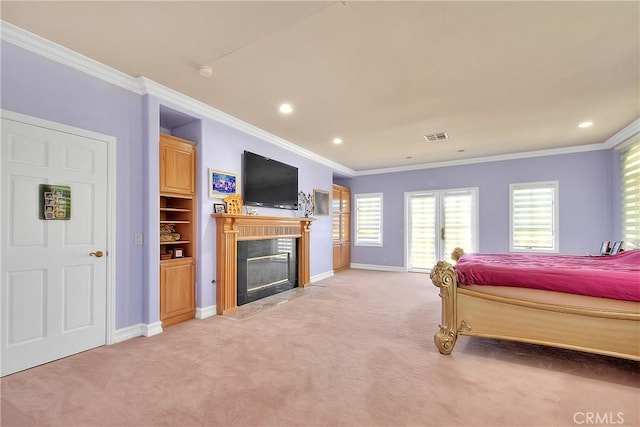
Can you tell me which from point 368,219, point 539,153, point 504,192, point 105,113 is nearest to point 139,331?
point 105,113

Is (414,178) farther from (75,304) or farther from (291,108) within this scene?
(75,304)

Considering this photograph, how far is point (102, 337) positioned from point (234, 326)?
1256mm

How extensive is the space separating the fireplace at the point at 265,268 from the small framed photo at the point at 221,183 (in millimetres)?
754

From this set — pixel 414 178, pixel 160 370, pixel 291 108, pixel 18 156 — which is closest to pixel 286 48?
pixel 291 108

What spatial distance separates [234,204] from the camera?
13.5 ft

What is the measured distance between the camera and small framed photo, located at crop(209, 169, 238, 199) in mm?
3896

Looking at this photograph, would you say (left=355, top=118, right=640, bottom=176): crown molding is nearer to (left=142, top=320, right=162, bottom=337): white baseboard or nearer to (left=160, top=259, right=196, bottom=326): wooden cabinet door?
(left=160, top=259, right=196, bottom=326): wooden cabinet door

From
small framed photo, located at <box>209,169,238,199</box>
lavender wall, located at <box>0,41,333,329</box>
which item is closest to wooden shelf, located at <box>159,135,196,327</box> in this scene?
lavender wall, located at <box>0,41,333,329</box>

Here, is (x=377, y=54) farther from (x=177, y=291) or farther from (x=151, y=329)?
(x=151, y=329)

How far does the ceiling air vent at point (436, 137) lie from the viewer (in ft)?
15.5

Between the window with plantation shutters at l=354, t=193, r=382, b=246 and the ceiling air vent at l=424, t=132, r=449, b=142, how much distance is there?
283 cm

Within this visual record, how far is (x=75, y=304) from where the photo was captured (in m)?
2.68

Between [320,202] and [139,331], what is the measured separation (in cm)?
411

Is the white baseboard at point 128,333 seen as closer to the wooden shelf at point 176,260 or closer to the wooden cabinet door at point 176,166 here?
the wooden shelf at point 176,260
